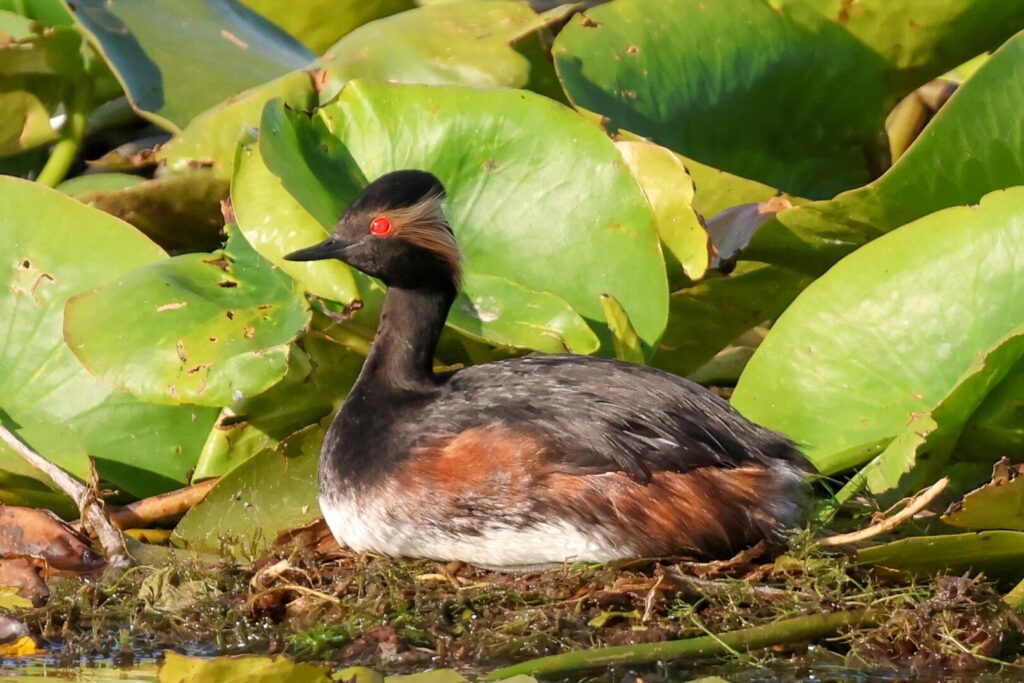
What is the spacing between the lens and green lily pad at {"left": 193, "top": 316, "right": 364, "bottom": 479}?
19.0 feet

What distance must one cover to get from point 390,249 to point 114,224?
120cm

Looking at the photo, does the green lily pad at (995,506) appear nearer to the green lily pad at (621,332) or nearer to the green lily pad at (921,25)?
the green lily pad at (621,332)

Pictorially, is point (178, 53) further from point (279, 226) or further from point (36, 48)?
point (279, 226)

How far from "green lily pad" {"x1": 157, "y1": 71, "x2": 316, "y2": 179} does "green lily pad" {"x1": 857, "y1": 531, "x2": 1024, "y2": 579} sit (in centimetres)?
305

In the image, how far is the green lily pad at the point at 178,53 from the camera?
23.0 feet

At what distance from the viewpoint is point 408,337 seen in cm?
566

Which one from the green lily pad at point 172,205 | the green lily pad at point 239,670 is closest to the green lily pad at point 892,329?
the green lily pad at point 239,670

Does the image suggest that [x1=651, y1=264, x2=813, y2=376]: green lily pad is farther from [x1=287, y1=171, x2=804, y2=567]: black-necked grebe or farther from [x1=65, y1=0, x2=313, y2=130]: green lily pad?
[x1=65, y1=0, x2=313, y2=130]: green lily pad


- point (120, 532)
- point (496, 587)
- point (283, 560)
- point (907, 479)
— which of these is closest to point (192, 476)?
point (120, 532)

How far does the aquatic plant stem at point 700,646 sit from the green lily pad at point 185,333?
1479 mm

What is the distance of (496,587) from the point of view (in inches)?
198

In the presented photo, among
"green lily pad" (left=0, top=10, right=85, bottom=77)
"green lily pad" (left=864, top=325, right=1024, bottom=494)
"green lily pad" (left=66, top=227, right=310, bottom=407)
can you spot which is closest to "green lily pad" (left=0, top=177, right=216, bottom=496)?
"green lily pad" (left=66, top=227, right=310, bottom=407)

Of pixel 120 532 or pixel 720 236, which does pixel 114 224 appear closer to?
pixel 120 532

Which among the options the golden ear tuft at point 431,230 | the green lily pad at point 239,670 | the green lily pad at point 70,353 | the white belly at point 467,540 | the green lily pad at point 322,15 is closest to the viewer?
the green lily pad at point 239,670
